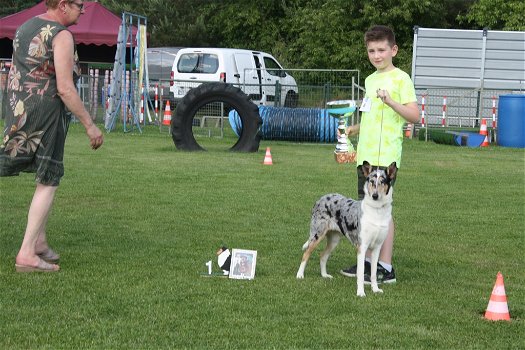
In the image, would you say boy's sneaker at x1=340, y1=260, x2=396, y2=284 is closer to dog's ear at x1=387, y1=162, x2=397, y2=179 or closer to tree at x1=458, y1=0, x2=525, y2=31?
dog's ear at x1=387, y1=162, x2=397, y2=179

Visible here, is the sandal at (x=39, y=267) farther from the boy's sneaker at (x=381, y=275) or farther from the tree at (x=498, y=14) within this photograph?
the tree at (x=498, y=14)

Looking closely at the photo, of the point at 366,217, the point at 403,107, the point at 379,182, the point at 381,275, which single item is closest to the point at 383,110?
the point at 403,107

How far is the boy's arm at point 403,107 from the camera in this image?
23.7 feet

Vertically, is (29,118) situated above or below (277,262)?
above

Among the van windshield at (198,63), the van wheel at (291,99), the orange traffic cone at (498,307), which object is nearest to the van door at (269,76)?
the van wheel at (291,99)

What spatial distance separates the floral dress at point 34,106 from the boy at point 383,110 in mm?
2280

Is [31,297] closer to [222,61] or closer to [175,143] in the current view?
[175,143]

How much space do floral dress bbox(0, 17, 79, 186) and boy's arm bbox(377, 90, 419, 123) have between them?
2.38m

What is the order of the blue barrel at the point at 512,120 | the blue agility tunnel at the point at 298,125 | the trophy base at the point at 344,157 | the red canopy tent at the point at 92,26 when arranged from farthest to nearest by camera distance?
the red canopy tent at the point at 92,26 → the blue barrel at the point at 512,120 → the blue agility tunnel at the point at 298,125 → the trophy base at the point at 344,157

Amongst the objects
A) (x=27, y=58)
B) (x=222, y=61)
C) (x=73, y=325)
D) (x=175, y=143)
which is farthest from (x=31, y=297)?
(x=222, y=61)

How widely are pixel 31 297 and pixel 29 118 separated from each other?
1.42 meters

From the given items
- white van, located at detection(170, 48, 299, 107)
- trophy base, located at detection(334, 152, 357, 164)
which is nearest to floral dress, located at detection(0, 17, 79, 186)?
trophy base, located at detection(334, 152, 357, 164)

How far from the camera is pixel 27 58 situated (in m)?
7.47

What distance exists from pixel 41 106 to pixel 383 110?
2518 millimetres
